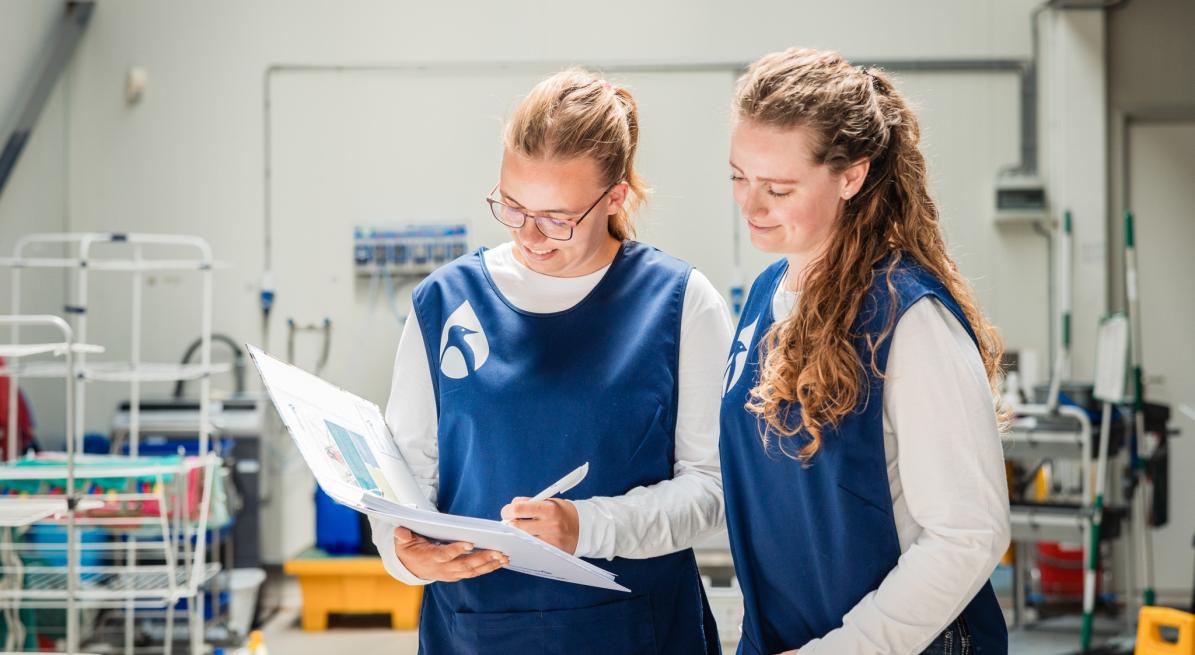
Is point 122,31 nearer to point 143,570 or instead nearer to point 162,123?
point 162,123

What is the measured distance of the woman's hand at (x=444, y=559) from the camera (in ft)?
3.94

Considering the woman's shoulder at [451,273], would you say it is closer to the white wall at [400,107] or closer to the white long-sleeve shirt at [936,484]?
the white long-sleeve shirt at [936,484]

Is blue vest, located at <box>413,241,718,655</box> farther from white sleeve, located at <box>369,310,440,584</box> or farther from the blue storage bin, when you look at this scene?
the blue storage bin

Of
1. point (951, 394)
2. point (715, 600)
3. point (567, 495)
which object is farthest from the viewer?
point (715, 600)

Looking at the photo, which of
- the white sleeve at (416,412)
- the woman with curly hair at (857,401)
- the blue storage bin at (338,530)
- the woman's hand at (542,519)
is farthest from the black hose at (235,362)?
the woman with curly hair at (857,401)

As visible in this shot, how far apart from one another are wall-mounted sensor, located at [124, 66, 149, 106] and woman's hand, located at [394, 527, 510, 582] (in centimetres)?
440

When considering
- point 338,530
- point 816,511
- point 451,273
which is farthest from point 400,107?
point 816,511

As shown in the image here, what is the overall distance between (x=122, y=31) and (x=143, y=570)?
2809mm

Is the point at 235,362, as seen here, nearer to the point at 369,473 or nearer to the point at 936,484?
the point at 369,473

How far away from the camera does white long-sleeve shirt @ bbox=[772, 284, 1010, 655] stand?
1021mm

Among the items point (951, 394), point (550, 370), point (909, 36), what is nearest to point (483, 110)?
point (909, 36)

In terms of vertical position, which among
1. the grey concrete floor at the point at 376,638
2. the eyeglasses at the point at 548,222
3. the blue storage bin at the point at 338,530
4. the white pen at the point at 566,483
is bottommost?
the grey concrete floor at the point at 376,638

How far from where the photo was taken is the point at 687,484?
1319mm

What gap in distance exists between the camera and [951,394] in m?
1.02
